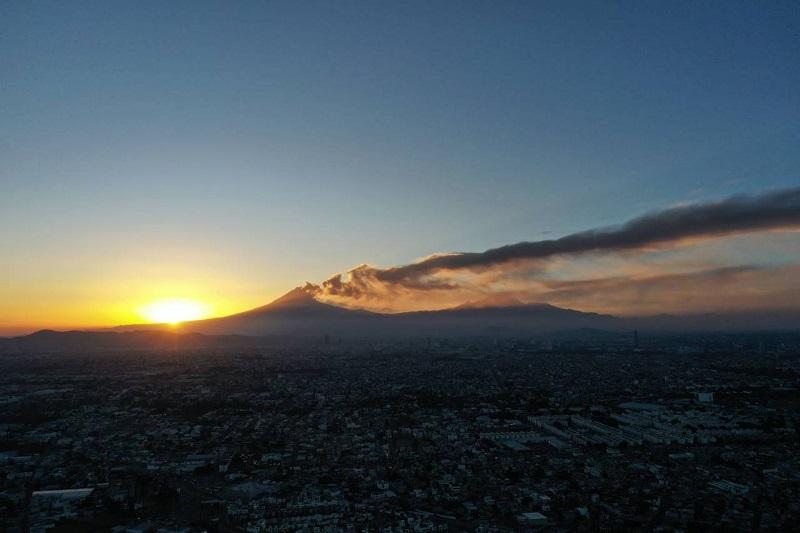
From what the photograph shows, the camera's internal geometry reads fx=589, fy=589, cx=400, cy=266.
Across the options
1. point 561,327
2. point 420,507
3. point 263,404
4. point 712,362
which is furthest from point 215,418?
point 561,327

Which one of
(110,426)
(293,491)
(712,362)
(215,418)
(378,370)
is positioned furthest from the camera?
(712,362)

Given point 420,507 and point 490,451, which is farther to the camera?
point 490,451

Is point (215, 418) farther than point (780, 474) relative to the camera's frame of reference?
Yes

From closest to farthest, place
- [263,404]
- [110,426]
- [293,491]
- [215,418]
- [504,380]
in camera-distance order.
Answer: [293,491]
[110,426]
[215,418]
[263,404]
[504,380]

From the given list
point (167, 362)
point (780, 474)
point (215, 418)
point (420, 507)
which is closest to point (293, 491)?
point (420, 507)

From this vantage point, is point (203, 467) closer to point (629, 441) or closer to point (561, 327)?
point (629, 441)

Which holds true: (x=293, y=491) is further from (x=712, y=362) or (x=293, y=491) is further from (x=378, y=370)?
(x=712, y=362)
